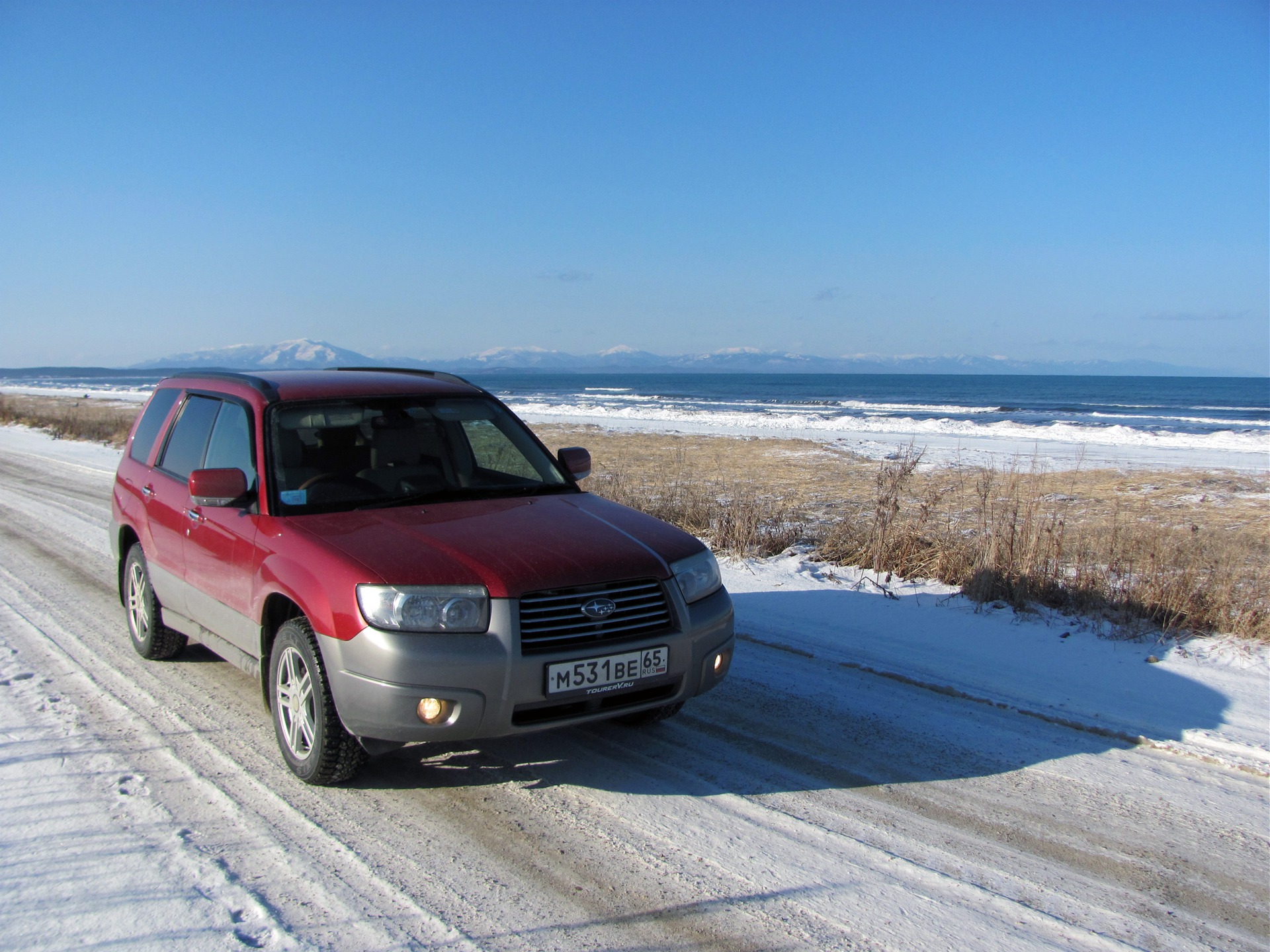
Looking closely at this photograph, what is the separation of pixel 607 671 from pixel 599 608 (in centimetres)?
A: 26

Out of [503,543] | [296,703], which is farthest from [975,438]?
[296,703]

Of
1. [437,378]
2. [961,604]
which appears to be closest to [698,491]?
[961,604]

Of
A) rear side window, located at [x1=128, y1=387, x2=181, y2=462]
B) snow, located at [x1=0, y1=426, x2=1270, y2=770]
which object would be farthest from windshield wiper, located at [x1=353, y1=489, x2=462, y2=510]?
snow, located at [x1=0, y1=426, x2=1270, y2=770]

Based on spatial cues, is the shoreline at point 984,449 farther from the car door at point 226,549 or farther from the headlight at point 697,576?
the car door at point 226,549

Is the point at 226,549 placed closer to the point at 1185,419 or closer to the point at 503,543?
the point at 503,543

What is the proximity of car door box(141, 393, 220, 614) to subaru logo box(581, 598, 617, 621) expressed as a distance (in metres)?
2.55

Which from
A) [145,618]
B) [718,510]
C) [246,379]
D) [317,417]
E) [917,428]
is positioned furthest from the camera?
[917,428]

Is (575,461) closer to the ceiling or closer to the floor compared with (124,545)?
closer to the ceiling

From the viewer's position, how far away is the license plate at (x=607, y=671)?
3.61m

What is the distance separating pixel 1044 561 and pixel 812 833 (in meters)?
4.61

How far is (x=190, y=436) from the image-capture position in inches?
208

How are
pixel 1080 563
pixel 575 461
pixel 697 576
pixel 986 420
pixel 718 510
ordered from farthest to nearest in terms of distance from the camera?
pixel 986 420, pixel 718 510, pixel 1080 563, pixel 575 461, pixel 697 576

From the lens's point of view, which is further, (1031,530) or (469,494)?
Result: (1031,530)

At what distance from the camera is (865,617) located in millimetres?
6879
